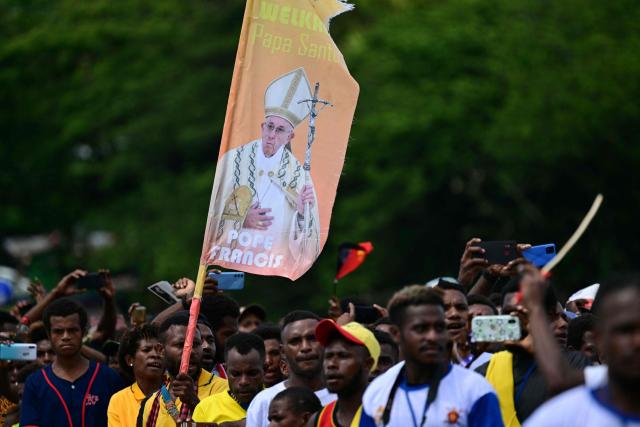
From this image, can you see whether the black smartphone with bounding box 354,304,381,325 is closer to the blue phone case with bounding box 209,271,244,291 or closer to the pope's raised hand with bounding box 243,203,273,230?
the blue phone case with bounding box 209,271,244,291

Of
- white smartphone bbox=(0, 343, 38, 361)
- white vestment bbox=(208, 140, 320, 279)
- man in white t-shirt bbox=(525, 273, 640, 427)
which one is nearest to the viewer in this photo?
man in white t-shirt bbox=(525, 273, 640, 427)

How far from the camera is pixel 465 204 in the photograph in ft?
95.6

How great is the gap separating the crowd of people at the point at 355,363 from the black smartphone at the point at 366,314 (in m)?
0.03

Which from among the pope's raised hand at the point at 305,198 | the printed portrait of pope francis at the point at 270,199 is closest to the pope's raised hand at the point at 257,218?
the printed portrait of pope francis at the point at 270,199

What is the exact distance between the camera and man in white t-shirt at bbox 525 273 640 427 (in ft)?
15.8

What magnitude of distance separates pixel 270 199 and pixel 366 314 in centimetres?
206

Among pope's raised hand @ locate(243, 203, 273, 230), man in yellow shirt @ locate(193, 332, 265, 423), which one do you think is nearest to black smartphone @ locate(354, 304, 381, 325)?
man in yellow shirt @ locate(193, 332, 265, 423)

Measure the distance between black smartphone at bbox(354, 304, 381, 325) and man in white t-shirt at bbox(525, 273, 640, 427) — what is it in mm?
5410

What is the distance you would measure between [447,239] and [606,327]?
24243 millimetres

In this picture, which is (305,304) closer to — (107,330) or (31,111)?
(31,111)

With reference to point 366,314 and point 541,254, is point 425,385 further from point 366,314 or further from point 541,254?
point 366,314

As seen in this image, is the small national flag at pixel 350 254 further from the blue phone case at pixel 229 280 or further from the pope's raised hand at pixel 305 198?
the pope's raised hand at pixel 305 198

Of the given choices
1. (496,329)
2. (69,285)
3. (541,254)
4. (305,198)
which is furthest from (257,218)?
(69,285)

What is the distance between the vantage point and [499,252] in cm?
900
